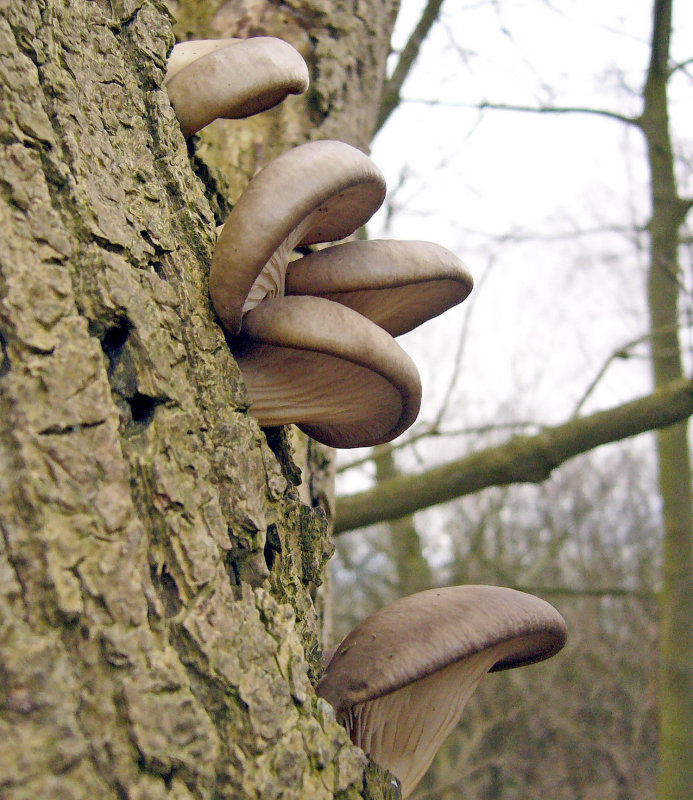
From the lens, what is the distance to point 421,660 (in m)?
1.16

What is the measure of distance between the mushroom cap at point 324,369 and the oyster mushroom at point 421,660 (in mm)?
358

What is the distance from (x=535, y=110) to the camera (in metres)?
4.41

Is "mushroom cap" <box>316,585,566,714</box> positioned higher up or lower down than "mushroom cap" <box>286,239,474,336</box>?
lower down

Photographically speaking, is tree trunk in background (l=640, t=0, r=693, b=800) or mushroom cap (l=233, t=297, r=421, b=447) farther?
tree trunk in background (l=640, t=0, r=693, b=800)

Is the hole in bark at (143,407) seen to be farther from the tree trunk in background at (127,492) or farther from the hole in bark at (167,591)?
the hole in bark at (167,591)

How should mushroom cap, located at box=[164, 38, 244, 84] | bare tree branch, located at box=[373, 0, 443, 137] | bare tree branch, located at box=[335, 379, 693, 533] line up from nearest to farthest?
1. mushroom cap, located at box=[164, 38, 244, 84]
2. bare tree branch, located at box=[335, 379, 693, 533]
3. bare tree branch, located at box=[373, 0, 443, 137]

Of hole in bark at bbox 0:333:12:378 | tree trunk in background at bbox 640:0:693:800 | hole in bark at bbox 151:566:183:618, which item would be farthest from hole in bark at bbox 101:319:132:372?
tree trunk in background at bbox 640:0:693:800

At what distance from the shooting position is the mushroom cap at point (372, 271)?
1.32 m

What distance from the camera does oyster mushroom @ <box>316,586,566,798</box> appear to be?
1.16m

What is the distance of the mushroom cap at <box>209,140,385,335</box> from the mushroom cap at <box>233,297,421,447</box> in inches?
2.8

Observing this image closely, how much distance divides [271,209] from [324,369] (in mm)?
286

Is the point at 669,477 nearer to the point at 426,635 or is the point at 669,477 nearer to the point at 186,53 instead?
the point at 426,635

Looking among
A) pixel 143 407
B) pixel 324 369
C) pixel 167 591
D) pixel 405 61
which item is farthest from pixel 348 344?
pixel 405 61

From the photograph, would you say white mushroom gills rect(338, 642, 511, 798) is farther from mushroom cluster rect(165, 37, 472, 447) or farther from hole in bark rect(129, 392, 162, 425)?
hole in bark rect(129, 392, 162, 425)
